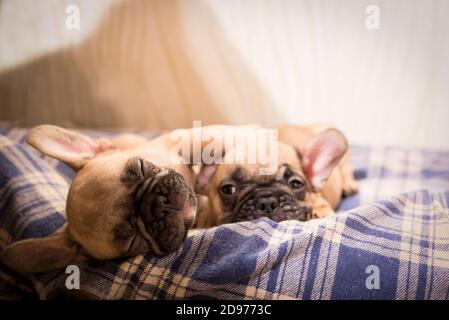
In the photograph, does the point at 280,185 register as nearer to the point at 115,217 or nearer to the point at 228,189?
the point at 228,189

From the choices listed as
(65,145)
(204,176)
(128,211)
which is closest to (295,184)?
(204,176)

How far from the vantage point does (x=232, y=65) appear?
2467mm

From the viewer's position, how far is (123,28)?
2316 mm

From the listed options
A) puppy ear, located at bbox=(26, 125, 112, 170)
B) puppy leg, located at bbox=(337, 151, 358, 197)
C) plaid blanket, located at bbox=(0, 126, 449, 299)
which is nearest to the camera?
plaid blanket, located at bbox=(0, 126, 449, 299)

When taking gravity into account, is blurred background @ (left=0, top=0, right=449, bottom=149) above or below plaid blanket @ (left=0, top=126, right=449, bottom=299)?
above

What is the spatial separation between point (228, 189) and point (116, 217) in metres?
0.49

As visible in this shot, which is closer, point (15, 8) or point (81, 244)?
point (81, 244)

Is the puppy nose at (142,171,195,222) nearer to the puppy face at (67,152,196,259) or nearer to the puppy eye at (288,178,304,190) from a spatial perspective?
the puppy face at (67,152,196,259)

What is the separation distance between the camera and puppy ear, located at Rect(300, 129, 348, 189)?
166cm

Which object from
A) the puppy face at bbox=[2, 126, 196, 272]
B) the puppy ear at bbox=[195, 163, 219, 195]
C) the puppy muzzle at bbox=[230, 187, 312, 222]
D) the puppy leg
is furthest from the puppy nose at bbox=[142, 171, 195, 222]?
the puppy leg

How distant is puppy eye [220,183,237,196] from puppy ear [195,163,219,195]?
0.34 ft
